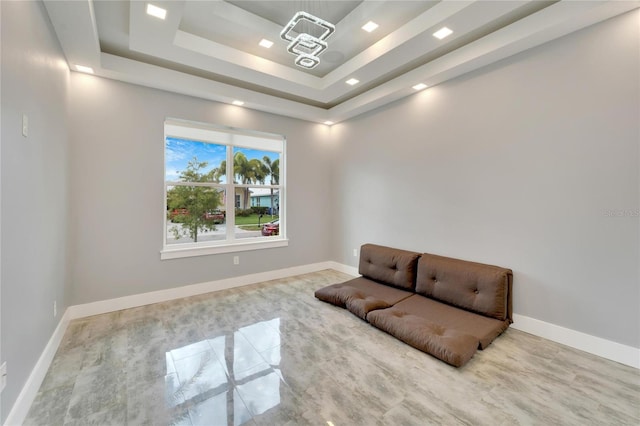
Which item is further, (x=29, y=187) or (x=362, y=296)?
(x=362, y=296)

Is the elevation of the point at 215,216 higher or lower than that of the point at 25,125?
lower

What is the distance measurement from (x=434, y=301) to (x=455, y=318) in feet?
1.42

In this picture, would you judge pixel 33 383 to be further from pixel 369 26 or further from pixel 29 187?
pixel 369 26

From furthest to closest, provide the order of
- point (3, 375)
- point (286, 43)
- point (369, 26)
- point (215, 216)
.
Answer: point (215, 216), point (286, 43), point (369, 26), point (3, 375)

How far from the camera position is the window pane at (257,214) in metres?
4.43

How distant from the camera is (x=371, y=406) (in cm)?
176

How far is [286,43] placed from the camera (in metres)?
3.13

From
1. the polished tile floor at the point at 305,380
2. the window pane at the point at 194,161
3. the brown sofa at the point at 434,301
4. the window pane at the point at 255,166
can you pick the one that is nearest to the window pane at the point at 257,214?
the window pane at the point at 255,166

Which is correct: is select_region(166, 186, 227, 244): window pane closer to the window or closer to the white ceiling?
the window

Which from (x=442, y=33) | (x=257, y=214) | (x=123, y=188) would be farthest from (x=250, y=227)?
(x=442, y=33)

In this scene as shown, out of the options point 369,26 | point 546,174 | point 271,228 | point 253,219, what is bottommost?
point 271,228

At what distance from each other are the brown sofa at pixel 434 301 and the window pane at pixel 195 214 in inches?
75.4

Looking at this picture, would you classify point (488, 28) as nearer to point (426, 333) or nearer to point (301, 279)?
point (426, 333)

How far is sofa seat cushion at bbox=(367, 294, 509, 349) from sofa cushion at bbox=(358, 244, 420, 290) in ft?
1.17
